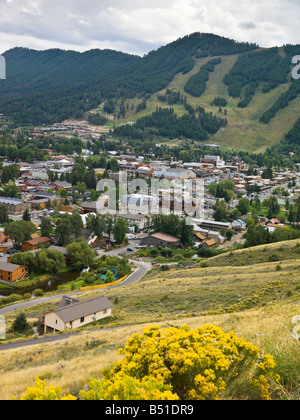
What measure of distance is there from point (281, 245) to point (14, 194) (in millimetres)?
43366

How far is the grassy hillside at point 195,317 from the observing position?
837 cm

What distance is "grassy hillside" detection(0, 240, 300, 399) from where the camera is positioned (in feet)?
27.5

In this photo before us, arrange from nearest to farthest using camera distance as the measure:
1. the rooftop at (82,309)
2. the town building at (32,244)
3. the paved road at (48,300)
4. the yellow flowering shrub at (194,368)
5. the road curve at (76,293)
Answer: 1. the yellow flowering shrub at (194,368)
2. the paved road at (48,300)
3. the rooftop at (82,309)
4. the road curve at (76,293)
5. the town building at (32,244)

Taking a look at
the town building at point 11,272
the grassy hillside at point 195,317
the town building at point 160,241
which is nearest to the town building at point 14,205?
the town building at point 160,241

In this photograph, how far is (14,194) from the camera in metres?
59.8

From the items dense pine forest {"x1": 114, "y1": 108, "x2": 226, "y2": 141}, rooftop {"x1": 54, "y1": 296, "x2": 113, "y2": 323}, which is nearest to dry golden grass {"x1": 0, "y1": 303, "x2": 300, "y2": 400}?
rooftop {"x1": 54, "y1": 296, "x2": 113, "y2": 323}

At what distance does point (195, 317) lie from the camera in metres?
15.4

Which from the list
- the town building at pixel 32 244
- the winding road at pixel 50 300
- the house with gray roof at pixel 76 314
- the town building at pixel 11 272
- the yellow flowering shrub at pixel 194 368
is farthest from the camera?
the town building at pixel 32 244

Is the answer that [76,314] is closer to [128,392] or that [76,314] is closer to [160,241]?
[128,392]

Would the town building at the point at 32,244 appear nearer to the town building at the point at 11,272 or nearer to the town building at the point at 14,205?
the town building at the point at 11,272

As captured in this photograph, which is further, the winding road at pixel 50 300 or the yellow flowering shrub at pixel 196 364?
the winding road at pixel 50 300

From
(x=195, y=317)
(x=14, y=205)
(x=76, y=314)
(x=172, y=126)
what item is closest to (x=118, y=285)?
(x=76, y=314)

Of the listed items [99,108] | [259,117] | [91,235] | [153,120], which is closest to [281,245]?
[91,235]

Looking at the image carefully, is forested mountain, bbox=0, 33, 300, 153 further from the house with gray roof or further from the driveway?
the house with gray roof
